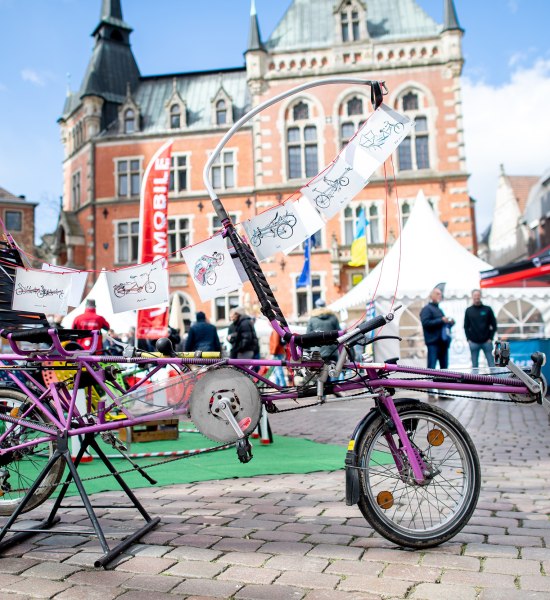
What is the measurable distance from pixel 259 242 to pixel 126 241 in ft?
95.6

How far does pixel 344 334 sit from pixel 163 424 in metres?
4.68

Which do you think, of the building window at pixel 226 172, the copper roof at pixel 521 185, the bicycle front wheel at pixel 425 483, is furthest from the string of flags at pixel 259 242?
the copper roof at pixel 521 185

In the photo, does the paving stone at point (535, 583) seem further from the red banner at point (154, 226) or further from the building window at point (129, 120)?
the building window at point (129, 120)

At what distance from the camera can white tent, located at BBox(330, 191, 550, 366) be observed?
1506cm

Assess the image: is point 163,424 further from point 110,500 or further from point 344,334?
point 344,334

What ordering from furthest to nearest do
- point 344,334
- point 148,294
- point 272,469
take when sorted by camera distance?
point 272,469 → point 148,294 → point 344,334

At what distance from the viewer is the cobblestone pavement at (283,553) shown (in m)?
2.66

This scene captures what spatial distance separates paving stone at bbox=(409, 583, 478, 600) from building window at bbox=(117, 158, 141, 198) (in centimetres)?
3060

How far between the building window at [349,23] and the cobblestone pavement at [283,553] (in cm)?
2787

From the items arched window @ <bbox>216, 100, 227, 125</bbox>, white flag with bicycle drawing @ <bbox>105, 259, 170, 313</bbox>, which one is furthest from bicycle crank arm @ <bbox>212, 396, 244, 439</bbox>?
arched window @ <bbox>216, 100, 227, 125</bbox>

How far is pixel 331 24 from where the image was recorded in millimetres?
29859

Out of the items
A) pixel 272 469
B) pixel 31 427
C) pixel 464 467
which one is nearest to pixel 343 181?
pixel 464 467

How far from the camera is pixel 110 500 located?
4461mm

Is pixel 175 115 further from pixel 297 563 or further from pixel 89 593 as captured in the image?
pixel 89 593
